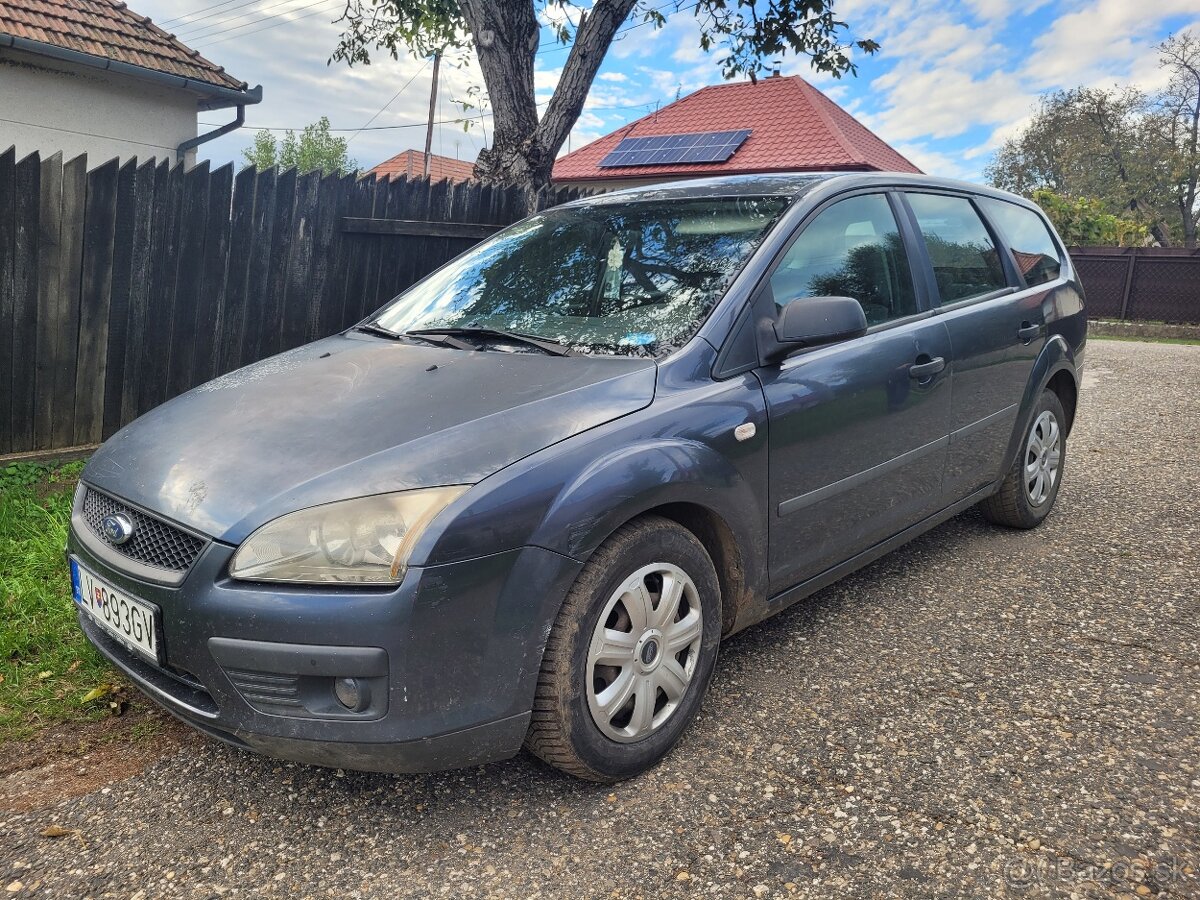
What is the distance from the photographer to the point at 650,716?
246 cm

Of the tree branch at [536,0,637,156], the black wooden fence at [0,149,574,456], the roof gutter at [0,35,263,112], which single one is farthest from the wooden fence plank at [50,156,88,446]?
the roof gutter at [0,35,263,112]

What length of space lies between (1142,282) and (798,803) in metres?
20.2

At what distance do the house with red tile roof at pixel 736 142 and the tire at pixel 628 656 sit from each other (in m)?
20.0

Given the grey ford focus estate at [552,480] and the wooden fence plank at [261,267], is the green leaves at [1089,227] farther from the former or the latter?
the grey ford focus estate at [552,480]

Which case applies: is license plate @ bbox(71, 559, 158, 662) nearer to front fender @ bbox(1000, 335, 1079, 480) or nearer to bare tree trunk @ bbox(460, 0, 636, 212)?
front fender @ bbox(1000, 335, 1079, 480)

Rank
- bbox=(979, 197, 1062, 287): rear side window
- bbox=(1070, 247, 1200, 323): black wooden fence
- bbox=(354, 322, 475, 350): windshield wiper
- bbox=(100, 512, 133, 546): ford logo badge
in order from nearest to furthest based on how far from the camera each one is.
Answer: bbox=(100, 512, 133, 546): ford logo badge, bbox=(354, 322, 475, 350): windshield wiper, bbox=(979, 197, 1062, 287): rear side window, bbox=(1070, 247, 1200, 323): black wooden fence

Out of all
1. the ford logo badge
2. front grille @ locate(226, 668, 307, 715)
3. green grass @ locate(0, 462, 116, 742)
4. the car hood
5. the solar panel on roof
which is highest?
the solar panel on roof

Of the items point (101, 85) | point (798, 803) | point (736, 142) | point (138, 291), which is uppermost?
point (736, 142)

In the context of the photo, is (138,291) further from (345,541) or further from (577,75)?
(345,541)

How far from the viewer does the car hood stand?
213 centimetres

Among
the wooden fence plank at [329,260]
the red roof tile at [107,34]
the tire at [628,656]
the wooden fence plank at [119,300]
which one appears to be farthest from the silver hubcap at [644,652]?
the red roof tile at [107,34]

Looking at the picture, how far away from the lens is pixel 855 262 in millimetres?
3309

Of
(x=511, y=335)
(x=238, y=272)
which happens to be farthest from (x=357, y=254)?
(x=511, y=335)

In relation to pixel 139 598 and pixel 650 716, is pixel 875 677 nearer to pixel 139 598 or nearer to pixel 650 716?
pixel 650 716
